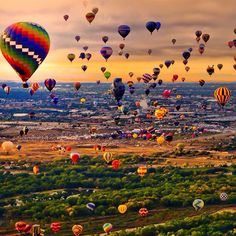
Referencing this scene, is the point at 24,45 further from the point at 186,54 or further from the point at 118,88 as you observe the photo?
the point at 186,54

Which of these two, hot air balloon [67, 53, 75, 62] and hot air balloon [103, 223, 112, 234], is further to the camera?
hot air balloon [67, 53, 75, 62]

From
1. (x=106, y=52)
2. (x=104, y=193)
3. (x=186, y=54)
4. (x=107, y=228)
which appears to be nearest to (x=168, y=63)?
(x=186, y=54)

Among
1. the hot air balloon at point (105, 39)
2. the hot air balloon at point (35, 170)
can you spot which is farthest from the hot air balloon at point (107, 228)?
the hot air balloon at point (105, 39)

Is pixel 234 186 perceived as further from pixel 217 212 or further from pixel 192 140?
pixel 192 140

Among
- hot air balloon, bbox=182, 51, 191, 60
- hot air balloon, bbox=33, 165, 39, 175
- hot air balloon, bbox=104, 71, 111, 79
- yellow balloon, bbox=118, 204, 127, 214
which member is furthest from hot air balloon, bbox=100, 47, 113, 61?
yellow balloon, bbox=118, 204, 127, 214

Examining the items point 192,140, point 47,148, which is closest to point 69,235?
point 47,148

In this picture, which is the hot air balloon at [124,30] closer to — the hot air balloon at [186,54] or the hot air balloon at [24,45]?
the hot air balloon at [186,54]

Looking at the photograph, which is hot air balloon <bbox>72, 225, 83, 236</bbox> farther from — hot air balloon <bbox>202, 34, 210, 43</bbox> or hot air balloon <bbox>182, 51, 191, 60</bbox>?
hot air balloon <bbox>182, 51, 191, 60</bbox>

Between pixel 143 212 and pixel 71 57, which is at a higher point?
pixel 71 57
